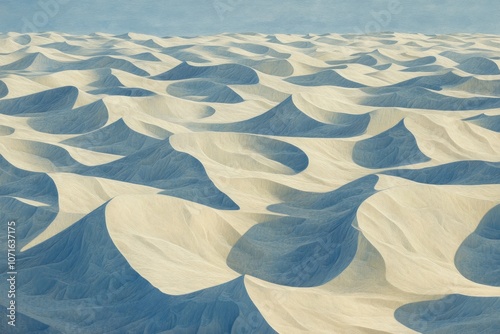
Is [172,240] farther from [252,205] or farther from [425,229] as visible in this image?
[425,229]

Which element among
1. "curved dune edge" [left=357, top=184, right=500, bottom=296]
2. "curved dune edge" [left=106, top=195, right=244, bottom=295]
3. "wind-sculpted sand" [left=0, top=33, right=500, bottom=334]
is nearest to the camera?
"wind-sculpted sand" [left=0, top=33, right=500, bottom=334]

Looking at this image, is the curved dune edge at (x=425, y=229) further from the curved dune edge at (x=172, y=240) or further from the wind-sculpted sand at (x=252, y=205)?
the curved dune edge at (x=172, y=240)

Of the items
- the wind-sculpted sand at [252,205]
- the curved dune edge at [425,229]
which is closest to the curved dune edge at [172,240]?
the wind-sculpted sand at [252,205]

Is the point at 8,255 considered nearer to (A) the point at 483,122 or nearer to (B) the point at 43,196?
(B) the point at 43,196

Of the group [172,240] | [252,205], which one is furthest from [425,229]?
[172,240]

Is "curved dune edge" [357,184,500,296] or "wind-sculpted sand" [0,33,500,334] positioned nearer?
"wind-sculpted sand" [0,33,500,334]

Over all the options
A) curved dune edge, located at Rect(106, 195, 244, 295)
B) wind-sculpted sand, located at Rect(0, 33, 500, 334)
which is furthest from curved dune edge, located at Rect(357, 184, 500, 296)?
curved dune edge, located at Rect(106, 195, 244, 295)

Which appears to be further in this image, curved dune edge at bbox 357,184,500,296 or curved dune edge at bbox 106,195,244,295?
curved dune edge at bbox 357,184,500,296

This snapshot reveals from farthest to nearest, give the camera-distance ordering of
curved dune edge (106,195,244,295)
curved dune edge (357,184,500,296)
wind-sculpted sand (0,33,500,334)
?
curved dune edge (357,184,500,296), curved dune edge (106,195,244,295), wind-sculpted sand (0,33,500,334)

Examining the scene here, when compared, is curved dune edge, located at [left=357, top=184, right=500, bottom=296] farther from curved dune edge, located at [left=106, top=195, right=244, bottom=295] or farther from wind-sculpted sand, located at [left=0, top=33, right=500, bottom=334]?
curved dune edge, located at [left=106, top=195, right=244, bottom=295]
